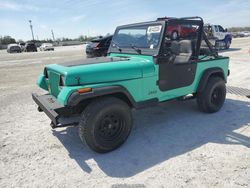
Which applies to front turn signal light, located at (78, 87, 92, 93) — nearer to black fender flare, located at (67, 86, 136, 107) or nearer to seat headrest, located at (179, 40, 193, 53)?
black fender flare, located at (67, 86, 136, 107)

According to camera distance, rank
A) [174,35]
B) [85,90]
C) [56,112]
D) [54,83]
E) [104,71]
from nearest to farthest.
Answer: [85,90], [56,112], [104,71], [54,83], [174,35]

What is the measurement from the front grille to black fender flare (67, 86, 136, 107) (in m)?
0.82

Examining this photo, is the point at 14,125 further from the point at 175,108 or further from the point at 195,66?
the point at 195,66

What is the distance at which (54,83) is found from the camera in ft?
13.0

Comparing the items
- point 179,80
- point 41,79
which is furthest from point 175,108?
point 41,79

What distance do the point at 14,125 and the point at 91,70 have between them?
2.43 m

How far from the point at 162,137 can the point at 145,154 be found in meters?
0.63

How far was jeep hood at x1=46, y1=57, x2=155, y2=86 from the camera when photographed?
3244 millimetres

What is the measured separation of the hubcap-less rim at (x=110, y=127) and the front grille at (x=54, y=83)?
992 millimetres

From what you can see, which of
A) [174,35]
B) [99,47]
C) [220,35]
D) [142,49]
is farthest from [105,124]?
[220,35]

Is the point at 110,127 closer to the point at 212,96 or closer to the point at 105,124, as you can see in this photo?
the point at 105,124

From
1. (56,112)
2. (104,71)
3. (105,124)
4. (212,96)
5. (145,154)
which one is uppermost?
(104,71)

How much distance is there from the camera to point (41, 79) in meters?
4.49

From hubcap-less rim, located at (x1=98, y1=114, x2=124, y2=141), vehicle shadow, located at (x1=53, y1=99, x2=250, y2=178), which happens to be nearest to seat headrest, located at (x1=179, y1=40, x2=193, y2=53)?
vehicle shadow, located at (x1=53, y1=99, x2=250, y2=178)
